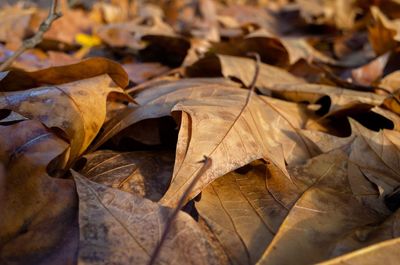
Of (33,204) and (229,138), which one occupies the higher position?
(229,138)

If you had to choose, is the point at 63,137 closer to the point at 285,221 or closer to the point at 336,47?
the point at 285,221

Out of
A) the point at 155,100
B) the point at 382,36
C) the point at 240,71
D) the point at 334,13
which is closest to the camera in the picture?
the point at 155,100

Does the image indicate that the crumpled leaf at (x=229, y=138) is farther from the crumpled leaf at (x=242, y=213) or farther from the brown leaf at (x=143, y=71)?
the brown leaf at (x=143, y=71)

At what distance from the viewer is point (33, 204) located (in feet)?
2.61

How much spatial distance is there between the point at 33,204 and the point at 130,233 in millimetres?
226

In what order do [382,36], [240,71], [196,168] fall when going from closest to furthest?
[196,168] → [240,71] → [382,36]

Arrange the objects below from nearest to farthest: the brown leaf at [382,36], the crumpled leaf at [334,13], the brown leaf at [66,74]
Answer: the brown leaf at [66,74] → the brown leaf at [382,36] → the crumpled leaf at [334,13]

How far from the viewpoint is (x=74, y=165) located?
99cm

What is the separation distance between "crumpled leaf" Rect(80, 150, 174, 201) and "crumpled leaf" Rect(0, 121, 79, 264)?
115 millimetres

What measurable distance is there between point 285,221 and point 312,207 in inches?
4.0

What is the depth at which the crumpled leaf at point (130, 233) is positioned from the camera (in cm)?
70

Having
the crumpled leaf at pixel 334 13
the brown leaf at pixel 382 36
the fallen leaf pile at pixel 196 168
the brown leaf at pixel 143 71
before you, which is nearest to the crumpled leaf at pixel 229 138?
the fallen leaf pile at pixel 196 168

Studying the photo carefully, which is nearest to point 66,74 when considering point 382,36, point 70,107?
point 70,107

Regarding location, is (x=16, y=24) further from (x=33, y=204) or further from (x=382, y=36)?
(x=382, y=36)
